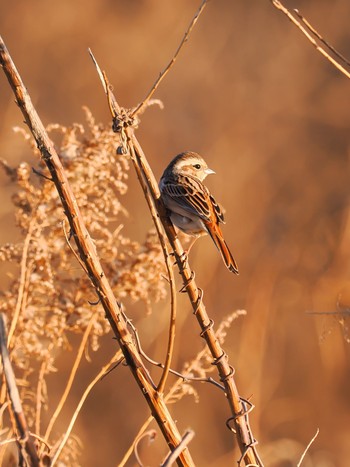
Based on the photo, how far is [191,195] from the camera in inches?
103

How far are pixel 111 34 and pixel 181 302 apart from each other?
4630 millimetres

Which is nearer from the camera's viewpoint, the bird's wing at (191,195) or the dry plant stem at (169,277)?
the dry plant stem at (169,277)

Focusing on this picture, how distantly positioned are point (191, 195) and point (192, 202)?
0.07 meters

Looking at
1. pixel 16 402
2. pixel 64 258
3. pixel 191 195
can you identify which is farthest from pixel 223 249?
pixel 16 402

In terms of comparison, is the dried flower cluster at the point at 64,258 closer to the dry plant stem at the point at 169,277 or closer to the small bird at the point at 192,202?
the small bird at the point at 192,202

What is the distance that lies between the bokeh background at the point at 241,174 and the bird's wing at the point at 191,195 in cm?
77

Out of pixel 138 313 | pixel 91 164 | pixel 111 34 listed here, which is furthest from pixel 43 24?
pixel 91 164

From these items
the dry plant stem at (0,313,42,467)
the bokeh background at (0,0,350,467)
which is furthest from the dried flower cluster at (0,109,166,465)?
the dry plant stem at (0,313,42,467)

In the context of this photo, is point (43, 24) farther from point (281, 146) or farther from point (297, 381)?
point (297, 381)

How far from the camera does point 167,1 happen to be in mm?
8977

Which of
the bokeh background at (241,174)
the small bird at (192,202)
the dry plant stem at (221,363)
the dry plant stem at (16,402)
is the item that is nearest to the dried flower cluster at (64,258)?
the small bird at (192,202)

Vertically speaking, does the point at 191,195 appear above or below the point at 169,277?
above

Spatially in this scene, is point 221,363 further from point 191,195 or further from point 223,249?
point 191,195

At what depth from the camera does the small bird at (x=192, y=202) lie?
97.3 inches
